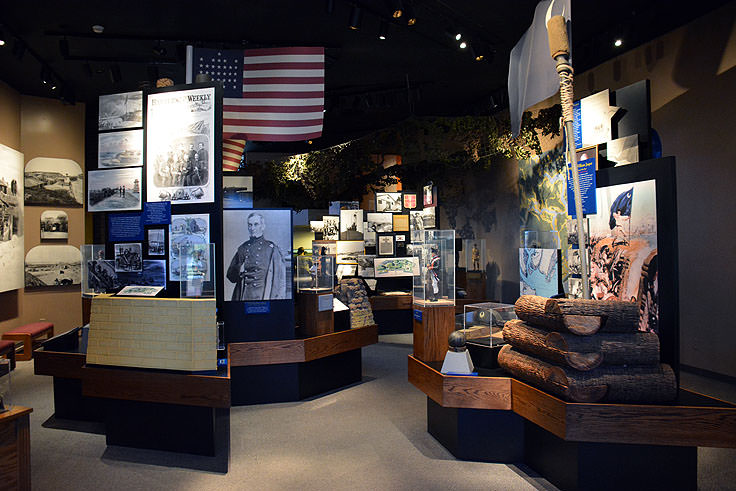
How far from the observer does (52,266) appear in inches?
309

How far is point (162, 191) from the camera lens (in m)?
3.90

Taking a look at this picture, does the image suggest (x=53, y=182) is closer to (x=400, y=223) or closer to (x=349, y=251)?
(x=349, y=251)

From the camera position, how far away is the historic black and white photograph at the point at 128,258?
3904mm

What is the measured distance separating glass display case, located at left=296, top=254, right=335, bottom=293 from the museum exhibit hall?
0.03 m

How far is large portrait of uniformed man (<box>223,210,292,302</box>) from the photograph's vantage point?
451 centimetres

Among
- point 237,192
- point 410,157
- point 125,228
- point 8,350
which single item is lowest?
point 8,350

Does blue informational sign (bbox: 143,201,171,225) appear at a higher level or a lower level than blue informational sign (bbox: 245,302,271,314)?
higher

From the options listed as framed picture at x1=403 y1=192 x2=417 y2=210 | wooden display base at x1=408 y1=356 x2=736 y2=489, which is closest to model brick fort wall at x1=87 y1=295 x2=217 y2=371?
wooden display base at x1=408 y1=356 x2=736 y2=489

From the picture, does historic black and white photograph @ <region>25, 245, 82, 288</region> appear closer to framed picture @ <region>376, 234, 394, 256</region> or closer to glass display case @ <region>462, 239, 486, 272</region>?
framed picture @ <region>376, 234, 394, 256</region>

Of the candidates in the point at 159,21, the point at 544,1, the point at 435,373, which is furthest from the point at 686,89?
the point at 159,21

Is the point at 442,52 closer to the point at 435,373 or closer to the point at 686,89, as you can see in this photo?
the point at 686,89

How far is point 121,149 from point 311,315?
2.14m

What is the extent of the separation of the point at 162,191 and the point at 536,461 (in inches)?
126

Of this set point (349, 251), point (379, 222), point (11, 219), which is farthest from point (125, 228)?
point (379, 222)
